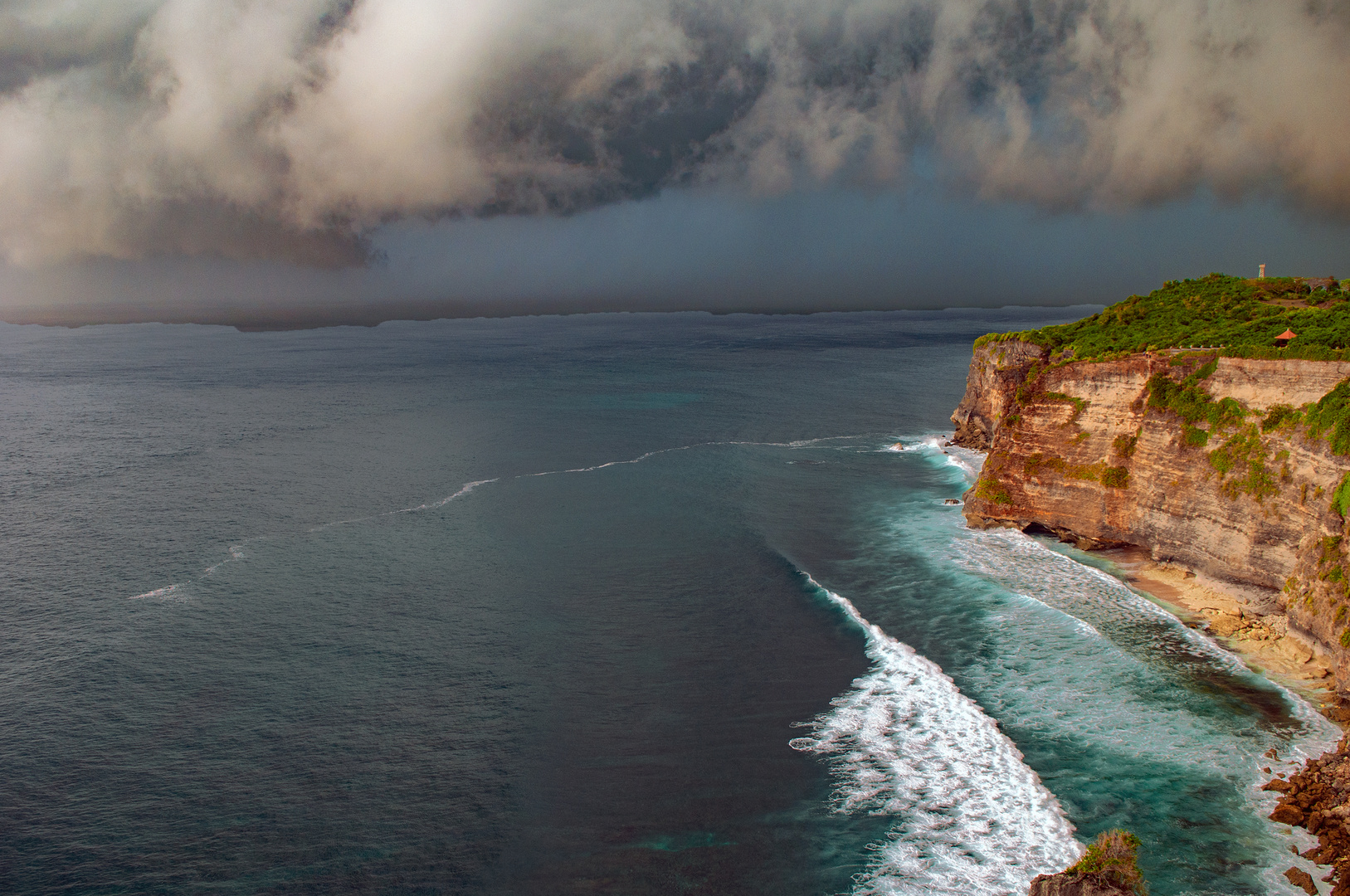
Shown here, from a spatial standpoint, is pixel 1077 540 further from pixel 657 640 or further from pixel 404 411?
pixel 404 411

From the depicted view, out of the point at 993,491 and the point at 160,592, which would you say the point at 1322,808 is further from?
the point at 160,592

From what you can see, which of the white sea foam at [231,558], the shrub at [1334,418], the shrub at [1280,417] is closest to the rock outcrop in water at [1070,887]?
the shrub at [1334,418]

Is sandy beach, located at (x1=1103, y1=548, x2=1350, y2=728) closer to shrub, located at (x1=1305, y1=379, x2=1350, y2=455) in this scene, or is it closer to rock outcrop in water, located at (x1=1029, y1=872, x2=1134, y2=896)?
shrub, located at (x1=1305, y1=379, x2=1350, y2=455)

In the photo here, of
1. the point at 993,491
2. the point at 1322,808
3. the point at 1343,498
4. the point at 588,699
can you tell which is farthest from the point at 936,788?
the point at 993,491

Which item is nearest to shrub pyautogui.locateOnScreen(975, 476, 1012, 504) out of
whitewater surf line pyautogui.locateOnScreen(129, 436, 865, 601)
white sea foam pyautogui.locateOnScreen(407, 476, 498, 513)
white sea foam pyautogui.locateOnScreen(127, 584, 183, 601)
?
whitewater surf line pyautogui.locateOnScreen(129, 436, 865, 601)

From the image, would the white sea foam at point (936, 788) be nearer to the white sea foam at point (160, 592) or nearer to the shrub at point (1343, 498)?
the shrub at point (1343, 498)
